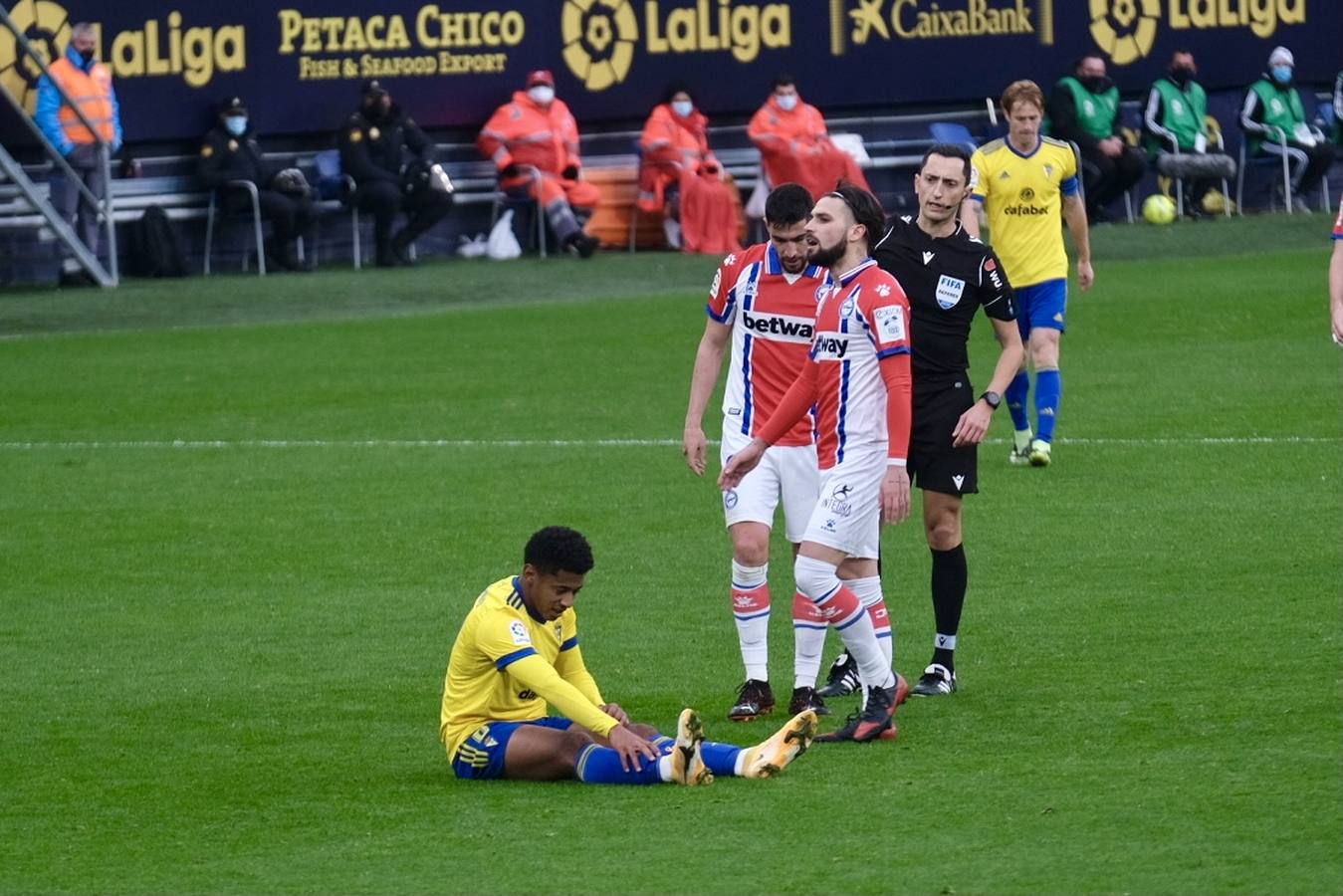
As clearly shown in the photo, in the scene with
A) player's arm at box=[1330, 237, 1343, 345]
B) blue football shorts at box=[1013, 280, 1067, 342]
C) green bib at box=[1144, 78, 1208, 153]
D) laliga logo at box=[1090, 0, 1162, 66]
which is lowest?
blue football shorts at box=[1013, 280, 1067, 342]

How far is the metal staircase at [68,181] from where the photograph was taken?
73.5 ft

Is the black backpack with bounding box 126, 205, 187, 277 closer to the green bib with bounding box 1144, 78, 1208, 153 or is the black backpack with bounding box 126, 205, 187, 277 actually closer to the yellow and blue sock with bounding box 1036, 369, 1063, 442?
the green bib with bounding box 1144, 78, 1208, 153

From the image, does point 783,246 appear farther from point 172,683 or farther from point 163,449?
point 163,449

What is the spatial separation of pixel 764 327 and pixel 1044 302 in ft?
A: 18.2

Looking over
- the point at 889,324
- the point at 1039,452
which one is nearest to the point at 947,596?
the point at 889,324

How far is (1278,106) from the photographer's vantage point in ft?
95.4

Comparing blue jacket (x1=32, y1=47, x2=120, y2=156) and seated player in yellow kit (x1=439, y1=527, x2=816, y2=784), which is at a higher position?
blue jacket (x1=32, y1=47, x2=120, y2=156)

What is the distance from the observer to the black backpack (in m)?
24.1

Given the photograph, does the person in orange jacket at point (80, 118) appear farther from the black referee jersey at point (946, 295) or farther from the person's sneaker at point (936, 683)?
the person's sneaker at point (936, 683)

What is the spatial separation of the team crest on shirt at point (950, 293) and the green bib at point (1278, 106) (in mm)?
21448

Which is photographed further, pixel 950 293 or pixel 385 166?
pixel 385 166

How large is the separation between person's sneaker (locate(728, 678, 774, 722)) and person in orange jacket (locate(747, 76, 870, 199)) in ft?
60.8

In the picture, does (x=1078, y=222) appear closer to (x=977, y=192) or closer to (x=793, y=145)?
(x=977, y=192)

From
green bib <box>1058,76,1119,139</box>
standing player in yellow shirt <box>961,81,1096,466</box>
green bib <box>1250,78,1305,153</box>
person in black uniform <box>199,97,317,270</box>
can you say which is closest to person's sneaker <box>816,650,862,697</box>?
standing player in yellow shirt <box>961,81,1096,466</box>
